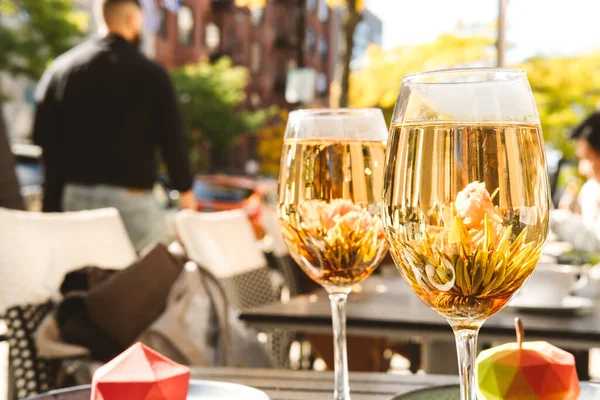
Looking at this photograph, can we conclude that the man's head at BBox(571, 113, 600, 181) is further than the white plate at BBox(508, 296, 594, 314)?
Yes

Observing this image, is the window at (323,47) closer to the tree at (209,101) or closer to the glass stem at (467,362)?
the tree at (209,101)

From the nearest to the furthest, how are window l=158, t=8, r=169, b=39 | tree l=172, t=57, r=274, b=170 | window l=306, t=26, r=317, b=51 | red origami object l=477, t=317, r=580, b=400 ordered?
1. red origami object l=477, t=317, r=580, b=400
2. tree l=172, t=57, r=274, b=170
3. window l=158, t=8, r=169, b=39
4. window l=306, t=26, r=317, b=51

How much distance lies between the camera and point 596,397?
1.01 metres

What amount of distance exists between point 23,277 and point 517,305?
4.54ft

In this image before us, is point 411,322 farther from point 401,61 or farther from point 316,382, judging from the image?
point 401,61

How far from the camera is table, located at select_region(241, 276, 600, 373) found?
1.99 metres

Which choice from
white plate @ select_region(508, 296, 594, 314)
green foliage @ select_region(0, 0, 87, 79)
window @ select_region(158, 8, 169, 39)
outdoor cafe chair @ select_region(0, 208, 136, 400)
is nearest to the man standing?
outdoor cafe chair @ select_region(0, 208, 136, 400)

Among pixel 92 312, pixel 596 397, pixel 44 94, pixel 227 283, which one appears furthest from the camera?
pixel 44 94

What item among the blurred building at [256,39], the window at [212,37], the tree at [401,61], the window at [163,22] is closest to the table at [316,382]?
the tree at [401,61]

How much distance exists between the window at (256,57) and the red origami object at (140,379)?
43304mm

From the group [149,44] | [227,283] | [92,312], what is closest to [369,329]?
[92,312]

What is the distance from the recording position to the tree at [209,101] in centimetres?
3166

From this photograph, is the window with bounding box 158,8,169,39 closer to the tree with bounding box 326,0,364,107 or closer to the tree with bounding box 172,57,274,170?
the tree with bounding box 172,57,274,170

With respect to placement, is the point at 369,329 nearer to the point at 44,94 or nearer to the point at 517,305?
the point at 517,305
